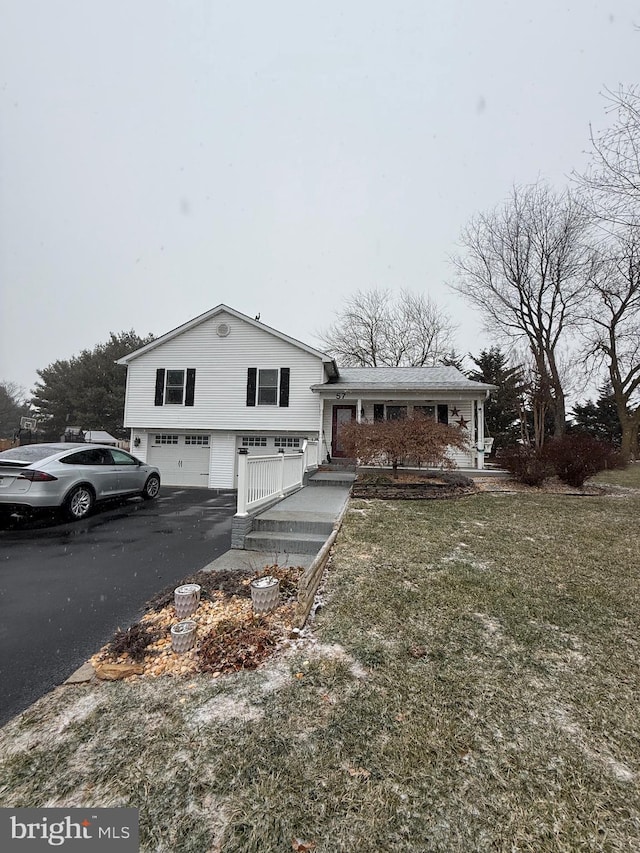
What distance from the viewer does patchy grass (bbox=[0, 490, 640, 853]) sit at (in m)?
1.38

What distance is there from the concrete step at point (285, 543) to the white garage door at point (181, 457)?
965cm

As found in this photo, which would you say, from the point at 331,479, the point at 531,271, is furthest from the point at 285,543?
the point at 531,271

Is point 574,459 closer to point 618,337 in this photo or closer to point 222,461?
point 222,461

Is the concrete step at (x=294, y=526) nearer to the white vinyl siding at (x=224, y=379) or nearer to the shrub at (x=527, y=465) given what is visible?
the shrub at (x=527, y=465)

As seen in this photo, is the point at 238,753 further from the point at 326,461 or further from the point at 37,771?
the point at 326,461

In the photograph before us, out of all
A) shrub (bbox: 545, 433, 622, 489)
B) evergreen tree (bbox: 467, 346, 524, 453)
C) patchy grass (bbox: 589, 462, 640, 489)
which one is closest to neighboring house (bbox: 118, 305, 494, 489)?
shrub (bbox: 545, 433, 622, 489)

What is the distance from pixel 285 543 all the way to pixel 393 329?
22.3m

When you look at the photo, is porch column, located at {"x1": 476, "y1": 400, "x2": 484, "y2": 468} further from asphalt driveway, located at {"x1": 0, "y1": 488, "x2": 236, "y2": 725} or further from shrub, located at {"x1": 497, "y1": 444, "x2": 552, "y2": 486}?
asphalt driveway, located at {"x1": 0, "y1": 488, "x2": 236, "y2": 725}

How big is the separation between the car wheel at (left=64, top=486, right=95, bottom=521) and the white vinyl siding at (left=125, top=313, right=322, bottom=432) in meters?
6.99

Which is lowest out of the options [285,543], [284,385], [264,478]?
[285,543]

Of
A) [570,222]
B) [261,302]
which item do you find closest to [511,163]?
[570,222]

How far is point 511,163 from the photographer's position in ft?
36.9

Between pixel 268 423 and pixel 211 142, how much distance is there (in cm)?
968

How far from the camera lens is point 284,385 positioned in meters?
13.5
